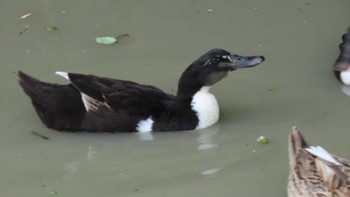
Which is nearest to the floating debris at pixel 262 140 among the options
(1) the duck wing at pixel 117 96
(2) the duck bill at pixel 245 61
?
(2) the duck bill at pixel 245 61

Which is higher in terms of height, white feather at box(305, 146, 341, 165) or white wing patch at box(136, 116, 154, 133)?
white feather at box(305, 146, 341, 165)

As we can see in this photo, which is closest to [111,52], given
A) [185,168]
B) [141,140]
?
[141,140]

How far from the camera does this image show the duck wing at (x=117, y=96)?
595cm

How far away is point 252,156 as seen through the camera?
5629 millimetres

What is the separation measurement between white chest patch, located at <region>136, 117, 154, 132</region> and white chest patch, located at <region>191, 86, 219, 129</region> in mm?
322

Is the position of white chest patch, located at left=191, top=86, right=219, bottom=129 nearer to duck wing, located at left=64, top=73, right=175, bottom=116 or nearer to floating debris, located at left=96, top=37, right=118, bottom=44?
duck wing, located at left=64, top=73, right=175, bottom=116

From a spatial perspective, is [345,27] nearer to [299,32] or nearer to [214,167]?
[299,32]

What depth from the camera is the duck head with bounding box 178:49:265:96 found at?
6012 mm

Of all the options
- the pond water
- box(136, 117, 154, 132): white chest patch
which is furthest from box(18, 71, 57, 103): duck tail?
box(136, 117, 154, 132): white chest patch

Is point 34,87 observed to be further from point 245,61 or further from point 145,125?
→ point 245,61

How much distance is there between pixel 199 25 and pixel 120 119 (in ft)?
5.90

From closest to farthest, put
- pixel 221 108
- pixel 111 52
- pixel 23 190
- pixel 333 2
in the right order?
pixel 23 190
pixel 221 108
pixel 111 52
pixel 333 2

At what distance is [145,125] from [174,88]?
686 millimetres

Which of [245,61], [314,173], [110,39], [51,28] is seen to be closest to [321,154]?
[314,173]
